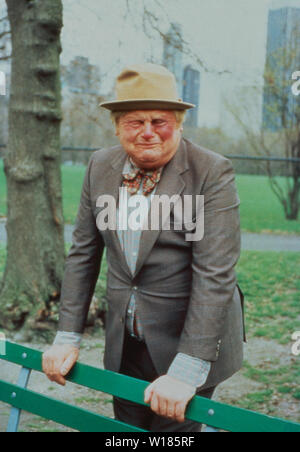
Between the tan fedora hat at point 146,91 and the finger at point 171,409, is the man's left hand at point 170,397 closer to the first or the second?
the finger at point 171,409

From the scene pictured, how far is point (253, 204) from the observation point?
6.96 metres

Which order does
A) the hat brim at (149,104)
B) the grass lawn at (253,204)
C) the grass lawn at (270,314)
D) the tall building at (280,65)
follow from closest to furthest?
the hat brim at (149,104)
the grass lawn at (270,314)
the tall building at (280,65)
the grass lawn at (253,204)

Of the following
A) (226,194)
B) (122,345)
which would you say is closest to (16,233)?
(122,345)

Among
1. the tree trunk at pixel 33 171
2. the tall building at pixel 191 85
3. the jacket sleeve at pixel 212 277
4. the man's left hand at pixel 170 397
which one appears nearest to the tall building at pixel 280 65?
the tall building at pixel 191 85

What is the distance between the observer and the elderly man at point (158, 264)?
1723mm

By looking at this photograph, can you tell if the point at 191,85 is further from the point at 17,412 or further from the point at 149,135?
the point at 17,412

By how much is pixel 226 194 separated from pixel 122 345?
644mm

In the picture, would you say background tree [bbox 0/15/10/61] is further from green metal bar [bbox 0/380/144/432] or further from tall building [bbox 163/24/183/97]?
green metal bar [bbox 0/380/144/432]

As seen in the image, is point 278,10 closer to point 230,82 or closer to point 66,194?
point 230,82

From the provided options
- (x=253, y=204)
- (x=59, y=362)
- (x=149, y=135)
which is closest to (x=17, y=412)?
(x=59, y=362)

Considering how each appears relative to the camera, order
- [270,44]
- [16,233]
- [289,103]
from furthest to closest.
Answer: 1. [289,103]
2. [270,44]
3. [16,233]

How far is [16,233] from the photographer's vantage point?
464 cm

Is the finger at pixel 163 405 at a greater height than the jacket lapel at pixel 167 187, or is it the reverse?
the jacket lapel at pixel 167 187
